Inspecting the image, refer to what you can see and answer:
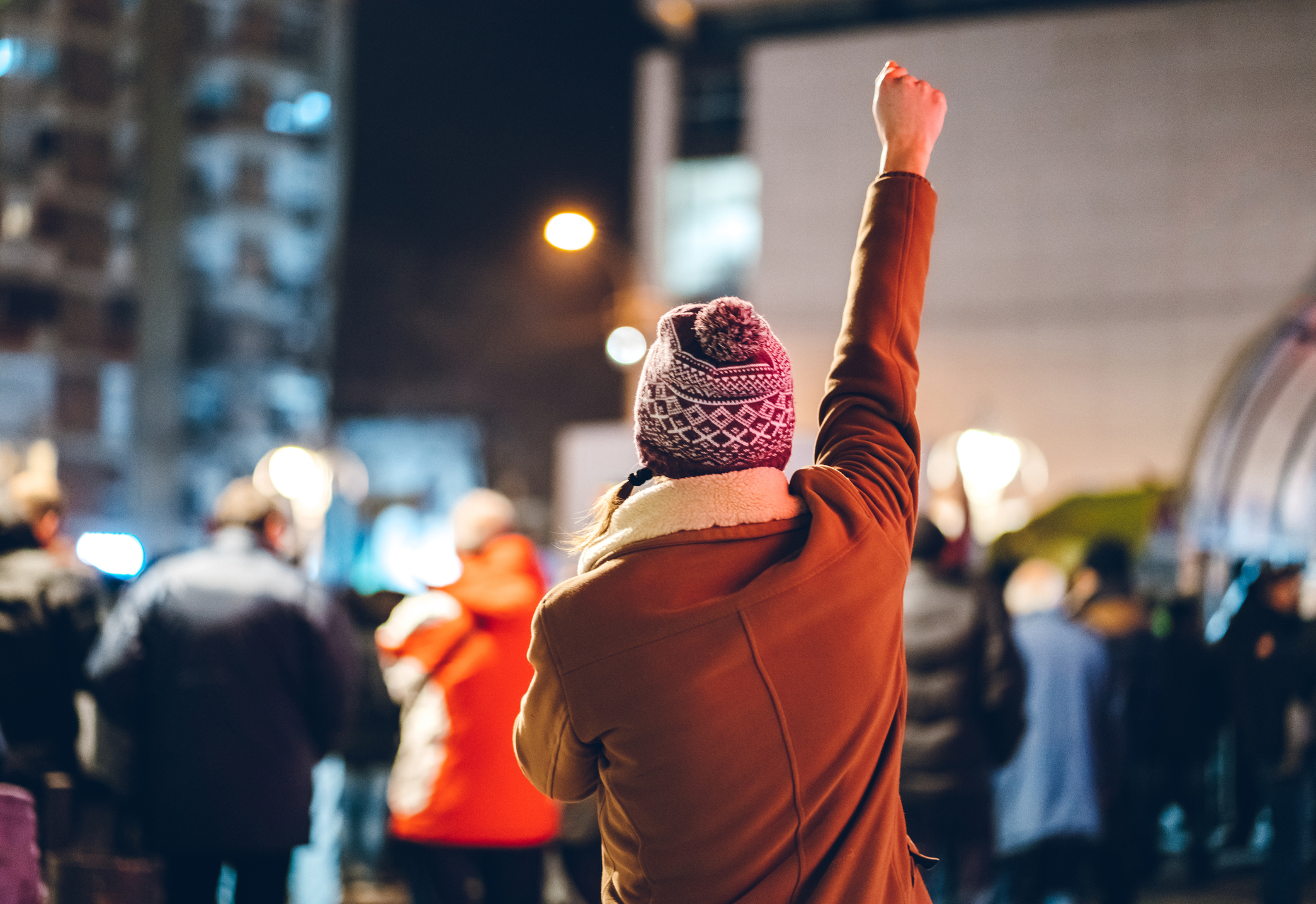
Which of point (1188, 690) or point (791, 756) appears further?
point (1188, 690)

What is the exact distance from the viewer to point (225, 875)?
197 inches

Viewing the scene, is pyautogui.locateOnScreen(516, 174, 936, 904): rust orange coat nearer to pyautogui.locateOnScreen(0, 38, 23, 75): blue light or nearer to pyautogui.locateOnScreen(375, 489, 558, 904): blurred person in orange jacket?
pyautogui.locateOnScreen(375, 489, 558, 904): blurred person in orange jacket

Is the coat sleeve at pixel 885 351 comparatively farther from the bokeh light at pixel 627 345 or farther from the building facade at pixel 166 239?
the building facade at pixel 166 239

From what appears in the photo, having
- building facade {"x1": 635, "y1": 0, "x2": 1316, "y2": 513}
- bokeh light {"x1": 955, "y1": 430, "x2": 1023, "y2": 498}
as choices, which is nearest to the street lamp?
building facade {"x1": 635, "y1": 0, "x2": 1316, "y2": 513}

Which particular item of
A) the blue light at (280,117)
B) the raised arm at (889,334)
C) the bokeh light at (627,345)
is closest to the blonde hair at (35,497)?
the raised arm at (889,334)

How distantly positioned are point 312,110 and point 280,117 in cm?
146

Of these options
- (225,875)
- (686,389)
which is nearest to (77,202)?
(225,875)

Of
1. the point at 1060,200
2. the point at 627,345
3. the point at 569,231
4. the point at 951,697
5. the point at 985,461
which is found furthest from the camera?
the point at 627,345

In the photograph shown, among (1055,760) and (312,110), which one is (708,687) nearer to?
(1055,760)

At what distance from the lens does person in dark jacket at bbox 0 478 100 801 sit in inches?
171

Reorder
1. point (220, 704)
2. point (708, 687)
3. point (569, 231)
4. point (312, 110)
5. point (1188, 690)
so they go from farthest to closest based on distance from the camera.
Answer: point (312, 110), point (569, 231), point (1188, 690), point (220, 704), point (708, 687)

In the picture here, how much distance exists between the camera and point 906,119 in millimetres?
1769

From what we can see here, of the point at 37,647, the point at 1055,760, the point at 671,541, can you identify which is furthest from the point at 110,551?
the point at 671,541

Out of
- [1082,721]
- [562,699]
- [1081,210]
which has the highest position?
[1081,210]
